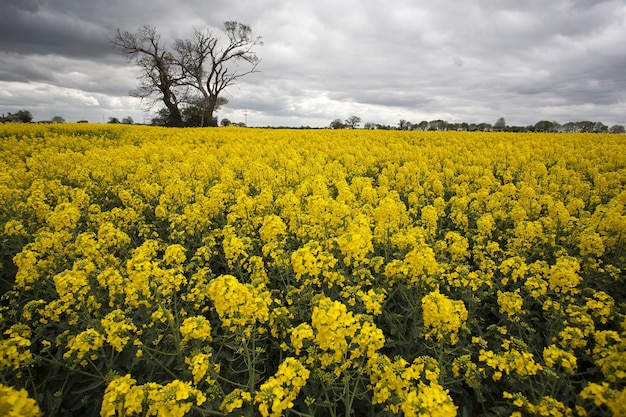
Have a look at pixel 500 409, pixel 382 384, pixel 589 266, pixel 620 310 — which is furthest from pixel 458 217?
pixel 382 384

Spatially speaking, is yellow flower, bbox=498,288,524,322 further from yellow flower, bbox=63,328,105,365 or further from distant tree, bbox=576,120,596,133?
distant tree, bbox=576,120,596,133

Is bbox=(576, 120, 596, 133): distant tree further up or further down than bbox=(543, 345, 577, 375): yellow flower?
further up

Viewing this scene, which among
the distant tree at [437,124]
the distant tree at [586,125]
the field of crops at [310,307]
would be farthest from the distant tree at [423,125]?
the field of crops at [310,307]

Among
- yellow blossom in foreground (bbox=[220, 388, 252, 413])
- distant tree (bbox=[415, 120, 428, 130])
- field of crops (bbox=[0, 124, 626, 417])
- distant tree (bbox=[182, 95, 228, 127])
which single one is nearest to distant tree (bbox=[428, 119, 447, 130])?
distant tree (bbox=[415, 120, 428, 130])

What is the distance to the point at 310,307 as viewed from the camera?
4.29 meters

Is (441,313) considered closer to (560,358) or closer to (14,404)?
(560,358)

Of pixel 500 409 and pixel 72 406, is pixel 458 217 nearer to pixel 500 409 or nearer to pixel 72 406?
pixel 500 409

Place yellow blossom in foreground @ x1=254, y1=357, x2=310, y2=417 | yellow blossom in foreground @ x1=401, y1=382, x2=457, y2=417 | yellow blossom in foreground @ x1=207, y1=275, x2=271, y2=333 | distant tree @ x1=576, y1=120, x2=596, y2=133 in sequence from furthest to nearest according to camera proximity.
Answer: distant tree @ x1=576, y1=120, x2=596, y2=133 → yellow blossom in foreground @ x1=207, y1=275, x2=271, y2=333 → yellow blossom in foreground @ x1=254, y1=357, x2=310, y2=417 → yellow blossom in foreground @ x1=401, y1=382, x2=457, y2=417

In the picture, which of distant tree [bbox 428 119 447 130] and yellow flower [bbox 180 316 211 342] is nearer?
yellow flower [bbox 180 316 211 342]

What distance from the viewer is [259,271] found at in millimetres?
4461

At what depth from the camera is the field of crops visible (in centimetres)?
288

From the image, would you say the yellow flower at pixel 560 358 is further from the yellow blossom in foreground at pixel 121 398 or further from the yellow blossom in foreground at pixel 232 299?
the yellow blossom in foreground at pixel 121 398

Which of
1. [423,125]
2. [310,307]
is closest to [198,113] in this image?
[423,125]

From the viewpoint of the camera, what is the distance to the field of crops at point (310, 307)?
2877mm
